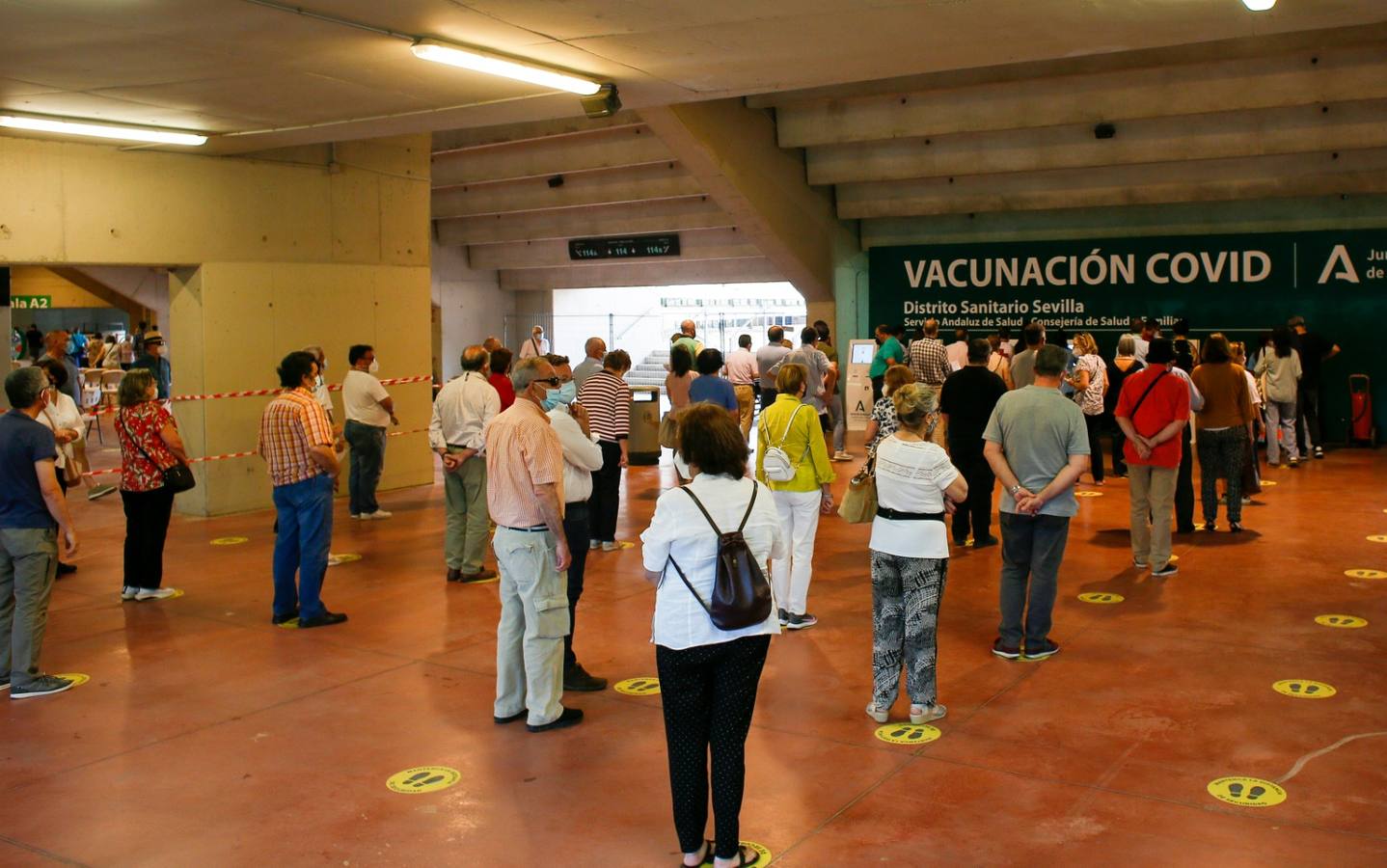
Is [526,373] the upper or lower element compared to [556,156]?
lower

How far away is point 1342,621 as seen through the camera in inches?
277

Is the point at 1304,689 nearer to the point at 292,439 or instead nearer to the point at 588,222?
the point at 292,439

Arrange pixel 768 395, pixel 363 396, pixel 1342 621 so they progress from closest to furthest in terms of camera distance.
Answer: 1. pixel 1342 621
2. pixel 363 396
3. pixel 768 395

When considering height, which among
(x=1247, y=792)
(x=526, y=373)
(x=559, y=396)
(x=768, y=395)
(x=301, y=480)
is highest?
(x=526, y=373)

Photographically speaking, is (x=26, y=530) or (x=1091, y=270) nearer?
(x=26, y=530)

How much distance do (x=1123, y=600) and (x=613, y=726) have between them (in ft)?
12.3

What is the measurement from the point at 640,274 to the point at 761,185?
8828mm

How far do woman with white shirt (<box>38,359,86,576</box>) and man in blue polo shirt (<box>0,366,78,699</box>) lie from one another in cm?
250

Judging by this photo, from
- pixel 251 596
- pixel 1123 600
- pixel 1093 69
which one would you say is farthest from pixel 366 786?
pixel 1093 69

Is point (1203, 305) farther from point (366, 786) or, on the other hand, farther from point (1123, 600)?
point (366, 786)

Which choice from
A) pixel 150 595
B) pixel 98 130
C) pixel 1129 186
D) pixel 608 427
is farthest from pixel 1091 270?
pixel 150 595

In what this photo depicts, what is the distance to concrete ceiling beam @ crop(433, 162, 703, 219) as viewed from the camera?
1873cm

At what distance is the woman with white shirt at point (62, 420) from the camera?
841 cm

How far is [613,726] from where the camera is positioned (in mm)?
5441
